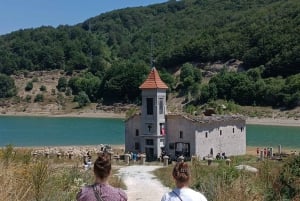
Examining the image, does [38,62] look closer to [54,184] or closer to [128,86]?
[128,86]

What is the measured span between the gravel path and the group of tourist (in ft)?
41.1

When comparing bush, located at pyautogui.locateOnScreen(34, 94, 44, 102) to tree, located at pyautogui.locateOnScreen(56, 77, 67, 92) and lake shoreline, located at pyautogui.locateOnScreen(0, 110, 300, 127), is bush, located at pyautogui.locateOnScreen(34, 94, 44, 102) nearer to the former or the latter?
lake shoreline, located at pyautogui.locateOnScreen(0, 110, 300, 127)

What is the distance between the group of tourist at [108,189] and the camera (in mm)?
6941

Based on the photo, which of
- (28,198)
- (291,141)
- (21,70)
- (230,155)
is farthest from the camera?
(21,70)

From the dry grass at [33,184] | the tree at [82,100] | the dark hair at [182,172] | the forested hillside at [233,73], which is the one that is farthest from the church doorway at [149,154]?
the tree at [82,100]

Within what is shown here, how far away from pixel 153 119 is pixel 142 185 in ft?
61.0

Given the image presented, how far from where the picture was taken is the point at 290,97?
107812 millimetres

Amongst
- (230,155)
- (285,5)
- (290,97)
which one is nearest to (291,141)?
(230,155)

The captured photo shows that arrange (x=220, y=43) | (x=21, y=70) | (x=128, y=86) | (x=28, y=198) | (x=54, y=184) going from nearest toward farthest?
(x=28, y=198) < (x=54, y=184) < (x=128, y=86) < (x=220, y=43) < (x=21, y=70)

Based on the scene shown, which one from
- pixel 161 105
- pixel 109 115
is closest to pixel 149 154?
pixel 161 105

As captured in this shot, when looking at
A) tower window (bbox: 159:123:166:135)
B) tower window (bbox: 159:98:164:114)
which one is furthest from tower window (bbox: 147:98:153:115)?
tower window (bbox: 159:123:166:135)

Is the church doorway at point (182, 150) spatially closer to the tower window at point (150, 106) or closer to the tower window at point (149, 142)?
the tower window at point (149, 142)

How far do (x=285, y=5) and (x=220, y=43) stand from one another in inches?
1331

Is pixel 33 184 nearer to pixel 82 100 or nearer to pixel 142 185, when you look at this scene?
pixel 142 185
